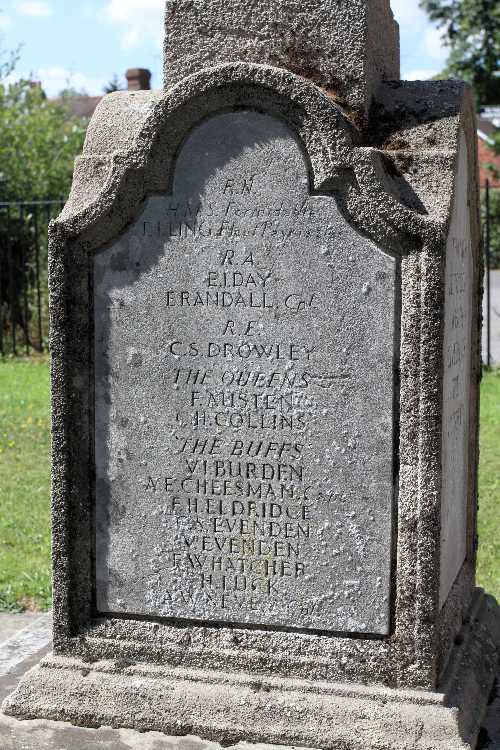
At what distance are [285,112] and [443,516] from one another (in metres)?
1.39

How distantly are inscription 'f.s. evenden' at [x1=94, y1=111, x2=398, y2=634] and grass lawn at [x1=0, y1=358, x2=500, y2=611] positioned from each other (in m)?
1.80

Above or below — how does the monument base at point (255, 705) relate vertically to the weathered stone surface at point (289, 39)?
below

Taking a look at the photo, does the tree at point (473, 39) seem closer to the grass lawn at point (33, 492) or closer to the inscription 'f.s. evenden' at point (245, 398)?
the grass lawn at point (33, 492)

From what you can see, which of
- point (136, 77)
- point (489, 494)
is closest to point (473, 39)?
point (136, 77)

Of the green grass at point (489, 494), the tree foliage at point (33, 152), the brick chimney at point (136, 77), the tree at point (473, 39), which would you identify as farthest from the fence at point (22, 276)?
the tree at point (473, 39)

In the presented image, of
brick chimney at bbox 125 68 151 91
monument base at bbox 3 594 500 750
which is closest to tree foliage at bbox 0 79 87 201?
brick chimney at bbox 125 68 151 91

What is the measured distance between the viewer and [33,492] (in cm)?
714

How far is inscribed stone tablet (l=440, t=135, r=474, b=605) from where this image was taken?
3432mm

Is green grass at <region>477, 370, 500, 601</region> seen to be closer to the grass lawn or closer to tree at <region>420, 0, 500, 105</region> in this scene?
the grass lawn

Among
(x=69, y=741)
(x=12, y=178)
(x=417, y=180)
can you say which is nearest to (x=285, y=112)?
(x=417, y=180)

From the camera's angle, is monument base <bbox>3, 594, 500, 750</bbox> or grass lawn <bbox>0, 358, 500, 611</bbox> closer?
monument base <bbox>3, 594, 500, 750</bbox>

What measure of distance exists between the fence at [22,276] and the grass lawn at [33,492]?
2560 millimetres

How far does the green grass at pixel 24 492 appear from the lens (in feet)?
17.3

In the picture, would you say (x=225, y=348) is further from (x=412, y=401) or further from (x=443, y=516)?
(x=443, y=516)
